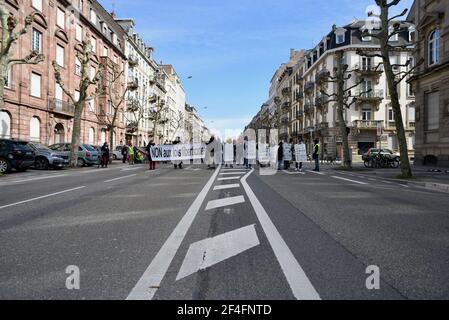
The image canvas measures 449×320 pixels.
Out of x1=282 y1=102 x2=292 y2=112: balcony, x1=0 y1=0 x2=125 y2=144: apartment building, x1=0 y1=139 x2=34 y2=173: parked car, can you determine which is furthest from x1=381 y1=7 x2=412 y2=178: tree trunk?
x1=282 y1=102 x2=292 y2=112: balcony

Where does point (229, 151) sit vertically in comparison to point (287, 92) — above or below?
below

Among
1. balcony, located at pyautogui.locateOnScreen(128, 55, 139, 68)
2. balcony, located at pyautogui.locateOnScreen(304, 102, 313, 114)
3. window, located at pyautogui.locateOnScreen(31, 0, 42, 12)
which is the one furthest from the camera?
balcony, located at pyautogui.locateOnScreen(304, 102, 313, 114)

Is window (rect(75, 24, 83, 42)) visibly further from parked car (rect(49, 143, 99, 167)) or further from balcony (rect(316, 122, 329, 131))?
balcony (rect(316, 122, 329, 131))

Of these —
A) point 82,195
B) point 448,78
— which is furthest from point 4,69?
point 448,78

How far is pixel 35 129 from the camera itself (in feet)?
99.8

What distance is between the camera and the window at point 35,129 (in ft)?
97.7

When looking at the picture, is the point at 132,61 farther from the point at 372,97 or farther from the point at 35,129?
the point at 372,97

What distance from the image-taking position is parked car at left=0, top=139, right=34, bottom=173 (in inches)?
689

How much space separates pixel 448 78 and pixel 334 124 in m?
27.9

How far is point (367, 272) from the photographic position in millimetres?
3594

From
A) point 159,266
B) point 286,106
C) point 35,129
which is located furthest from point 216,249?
point 286,106

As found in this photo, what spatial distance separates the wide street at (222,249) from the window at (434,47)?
72.2 ft

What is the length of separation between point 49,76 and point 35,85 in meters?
2.13

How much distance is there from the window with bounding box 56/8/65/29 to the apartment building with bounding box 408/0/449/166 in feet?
102
